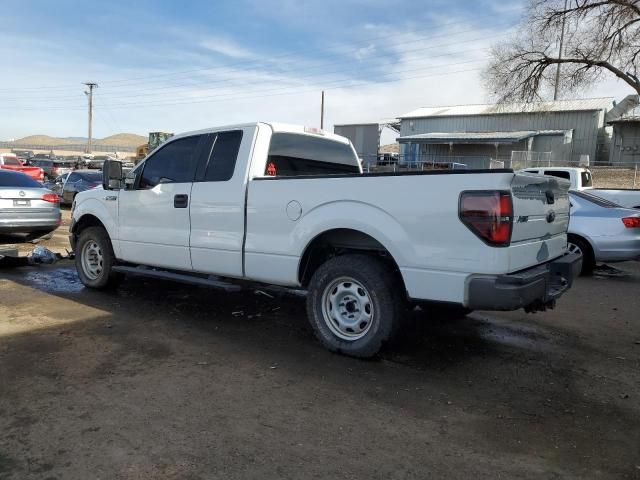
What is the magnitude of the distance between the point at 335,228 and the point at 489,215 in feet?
4.18

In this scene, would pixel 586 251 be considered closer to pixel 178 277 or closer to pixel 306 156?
pixel 306 156

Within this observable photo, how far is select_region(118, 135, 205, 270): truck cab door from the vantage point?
18.5ft

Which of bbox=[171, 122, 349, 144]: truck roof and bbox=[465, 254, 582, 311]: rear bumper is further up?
bbox=[171, 122, 349, 144]: truck roof

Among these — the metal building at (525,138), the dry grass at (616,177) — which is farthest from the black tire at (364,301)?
the metal building at (525,138)

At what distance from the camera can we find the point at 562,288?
181 inches

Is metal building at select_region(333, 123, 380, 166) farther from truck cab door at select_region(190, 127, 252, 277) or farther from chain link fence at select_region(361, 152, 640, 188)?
truck cab door at select_region(190, 127, 252, 277)

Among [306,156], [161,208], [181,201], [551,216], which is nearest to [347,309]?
[551,216]

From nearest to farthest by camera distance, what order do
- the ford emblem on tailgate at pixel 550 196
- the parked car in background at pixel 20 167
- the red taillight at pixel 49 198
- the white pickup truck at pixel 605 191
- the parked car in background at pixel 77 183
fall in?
1. the ford emblem on tailgate at pixel 550 196
2. the red taillight at pixel 49 198
3. the white pickup truck at pixel 605 191
4. the parked car in background at pixel 77 183
5. the parked car in background at pixel 20 167

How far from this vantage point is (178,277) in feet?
18.7

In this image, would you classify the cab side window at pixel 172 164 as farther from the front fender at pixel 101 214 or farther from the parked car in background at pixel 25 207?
the parked car in background at pixel 25 207

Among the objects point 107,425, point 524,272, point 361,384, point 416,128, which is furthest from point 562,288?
point 416,128

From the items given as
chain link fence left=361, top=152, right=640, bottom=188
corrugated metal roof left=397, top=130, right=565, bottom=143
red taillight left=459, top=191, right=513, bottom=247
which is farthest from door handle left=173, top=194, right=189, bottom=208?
corrugated metal roof left=397, top=130, right=565, bottom=143

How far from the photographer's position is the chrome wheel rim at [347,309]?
14.6ft

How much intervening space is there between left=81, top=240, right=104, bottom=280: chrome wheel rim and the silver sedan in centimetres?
697
